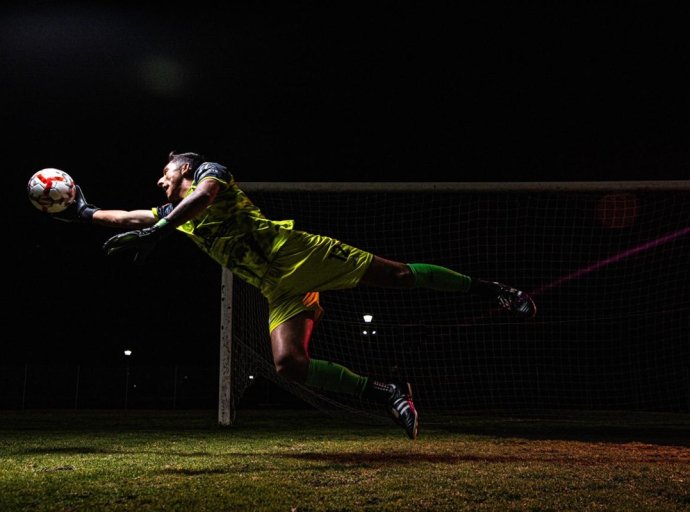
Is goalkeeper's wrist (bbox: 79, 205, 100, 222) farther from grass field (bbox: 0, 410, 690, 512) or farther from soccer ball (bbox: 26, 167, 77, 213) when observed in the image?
grass field (bbox: 0, 410, 690, 512)

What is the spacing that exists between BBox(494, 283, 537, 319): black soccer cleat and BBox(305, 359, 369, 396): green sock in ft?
3.92

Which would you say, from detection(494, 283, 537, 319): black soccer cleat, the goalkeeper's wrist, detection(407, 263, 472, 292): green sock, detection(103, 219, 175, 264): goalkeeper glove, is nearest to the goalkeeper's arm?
detection(103, 219, 175, 264): goalkeeper glove

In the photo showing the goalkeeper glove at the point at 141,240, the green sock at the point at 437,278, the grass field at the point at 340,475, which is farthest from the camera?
the green sock at the point at 437,278

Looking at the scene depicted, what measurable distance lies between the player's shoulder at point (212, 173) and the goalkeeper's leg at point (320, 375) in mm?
1001

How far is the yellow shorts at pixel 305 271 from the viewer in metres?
4.27

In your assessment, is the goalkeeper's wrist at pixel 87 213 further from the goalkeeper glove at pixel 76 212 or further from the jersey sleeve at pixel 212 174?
the jersey sleeve at pixel 212 174

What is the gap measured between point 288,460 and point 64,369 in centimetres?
2584

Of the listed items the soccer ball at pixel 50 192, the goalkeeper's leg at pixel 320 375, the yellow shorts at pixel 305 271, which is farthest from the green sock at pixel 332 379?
the soccer ball at pixel 50 192

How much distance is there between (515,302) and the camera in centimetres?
488

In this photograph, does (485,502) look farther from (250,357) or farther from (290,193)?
(250,357)

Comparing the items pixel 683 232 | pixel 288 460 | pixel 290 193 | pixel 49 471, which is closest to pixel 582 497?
pixel 288 460

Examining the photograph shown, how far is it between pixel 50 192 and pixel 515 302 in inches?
136

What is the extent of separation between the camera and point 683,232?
10.4m

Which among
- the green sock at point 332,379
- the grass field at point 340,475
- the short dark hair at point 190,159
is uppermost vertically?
the short dark hair at point 190,159
